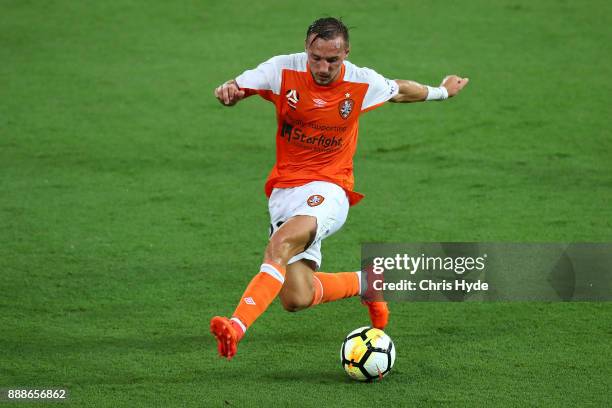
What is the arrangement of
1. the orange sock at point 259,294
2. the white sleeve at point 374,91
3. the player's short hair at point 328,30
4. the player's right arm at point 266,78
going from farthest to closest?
the white sleeve at point 374,91
the player's right arm at point 266,78
the player's short hair at point 328,30
the orange sock at point 259,294

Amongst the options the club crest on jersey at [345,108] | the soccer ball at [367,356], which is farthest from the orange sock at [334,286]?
the club crest on jersey at [345,108]

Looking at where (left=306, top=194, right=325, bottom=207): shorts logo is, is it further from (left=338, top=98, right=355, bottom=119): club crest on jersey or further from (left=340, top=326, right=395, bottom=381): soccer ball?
(left=340, top=326, right=395, bottom=381): soccer ball

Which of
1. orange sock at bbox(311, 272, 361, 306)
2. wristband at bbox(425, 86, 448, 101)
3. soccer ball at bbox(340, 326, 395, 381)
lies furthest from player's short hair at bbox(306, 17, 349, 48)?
soccer ball at bbox(340, 326, 395, 381)

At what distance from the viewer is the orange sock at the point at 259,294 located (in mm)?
5270

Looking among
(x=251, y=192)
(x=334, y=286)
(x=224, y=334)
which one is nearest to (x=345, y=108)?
(x=334, y=286)

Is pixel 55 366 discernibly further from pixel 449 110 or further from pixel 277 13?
pixel 277 13

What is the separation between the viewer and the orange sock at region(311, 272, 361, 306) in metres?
6.14

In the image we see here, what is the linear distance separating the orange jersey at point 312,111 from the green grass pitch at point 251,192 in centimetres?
101

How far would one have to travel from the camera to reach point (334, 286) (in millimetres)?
6223

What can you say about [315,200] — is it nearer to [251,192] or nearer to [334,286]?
[334,286]

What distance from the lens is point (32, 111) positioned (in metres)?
11.0

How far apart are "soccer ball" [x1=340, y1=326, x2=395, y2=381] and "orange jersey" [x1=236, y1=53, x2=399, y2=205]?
0.91 meters

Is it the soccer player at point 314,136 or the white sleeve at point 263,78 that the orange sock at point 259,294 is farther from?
the white sleeve at point 263,78

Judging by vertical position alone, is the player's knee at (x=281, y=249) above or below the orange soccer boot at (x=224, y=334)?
above
